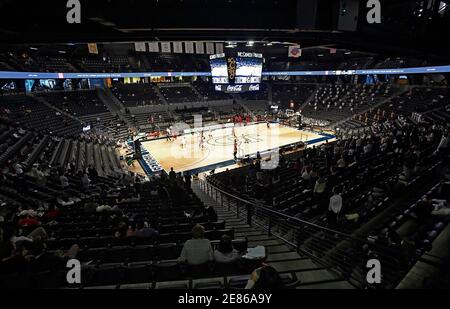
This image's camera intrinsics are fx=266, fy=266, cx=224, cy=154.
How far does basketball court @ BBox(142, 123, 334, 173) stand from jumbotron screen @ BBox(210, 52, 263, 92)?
5585 mm

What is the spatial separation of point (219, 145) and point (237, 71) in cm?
869

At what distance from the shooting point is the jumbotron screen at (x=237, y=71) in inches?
971

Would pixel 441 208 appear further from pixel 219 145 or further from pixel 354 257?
pixel 219 145

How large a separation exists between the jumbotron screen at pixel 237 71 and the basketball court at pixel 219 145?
5585 mm

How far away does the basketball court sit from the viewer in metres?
24.0

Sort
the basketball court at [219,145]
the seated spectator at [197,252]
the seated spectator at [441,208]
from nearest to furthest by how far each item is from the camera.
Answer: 1. the seated spectator at [197,252]
2. the seated spectator at [441,208]
3. the basketball court at [219,145]

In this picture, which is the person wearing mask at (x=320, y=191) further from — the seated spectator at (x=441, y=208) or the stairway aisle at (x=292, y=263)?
the seated spectator at (x=441, y=208)

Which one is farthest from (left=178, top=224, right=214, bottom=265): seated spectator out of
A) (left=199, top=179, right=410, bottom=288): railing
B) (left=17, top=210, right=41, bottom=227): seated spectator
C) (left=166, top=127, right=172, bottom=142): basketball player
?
(left=166, top=127, right=172, bottom=142): basketball player

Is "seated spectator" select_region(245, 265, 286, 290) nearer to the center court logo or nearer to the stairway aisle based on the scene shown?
the stairway aisle

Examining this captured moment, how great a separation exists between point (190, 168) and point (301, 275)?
18116 mm

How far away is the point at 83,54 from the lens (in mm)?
41906

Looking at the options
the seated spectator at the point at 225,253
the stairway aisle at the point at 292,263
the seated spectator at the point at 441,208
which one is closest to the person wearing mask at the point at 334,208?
the stairway aisle at the point at 292,263

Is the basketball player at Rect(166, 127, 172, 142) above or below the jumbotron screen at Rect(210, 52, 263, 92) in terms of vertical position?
below
